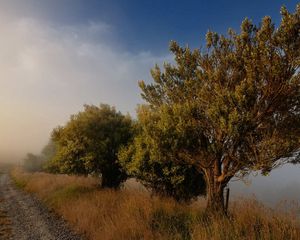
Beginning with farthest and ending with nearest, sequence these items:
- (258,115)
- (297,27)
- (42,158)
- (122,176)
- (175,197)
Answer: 1. (42,158)
2. (122,176)
3. (175,197)
4. (258,115)
5. (297,27)

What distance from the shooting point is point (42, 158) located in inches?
2972

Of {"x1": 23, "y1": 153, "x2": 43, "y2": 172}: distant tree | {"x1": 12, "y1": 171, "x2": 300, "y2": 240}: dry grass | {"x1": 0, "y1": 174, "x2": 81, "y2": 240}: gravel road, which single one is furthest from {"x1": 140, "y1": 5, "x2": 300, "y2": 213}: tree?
{"x1": 23, "y1": 153, "x2": 43, "y2": 172}: distant tree

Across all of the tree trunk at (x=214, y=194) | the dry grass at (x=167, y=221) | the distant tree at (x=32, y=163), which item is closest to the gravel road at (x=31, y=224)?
the dry grass at (x=167, y=221)

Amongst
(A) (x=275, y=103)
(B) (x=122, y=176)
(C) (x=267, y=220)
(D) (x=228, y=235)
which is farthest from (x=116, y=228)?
(B) (x=122, y=176)

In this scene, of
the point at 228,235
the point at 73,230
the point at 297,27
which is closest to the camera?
the point at 228,235

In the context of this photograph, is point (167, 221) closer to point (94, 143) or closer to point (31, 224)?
point (31, 224)

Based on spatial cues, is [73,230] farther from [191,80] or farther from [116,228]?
[191,80]

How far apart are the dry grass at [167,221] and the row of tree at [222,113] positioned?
6.59 feet

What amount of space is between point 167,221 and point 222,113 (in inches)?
206

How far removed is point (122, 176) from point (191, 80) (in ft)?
43.5

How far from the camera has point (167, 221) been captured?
A: 12586 millimetres

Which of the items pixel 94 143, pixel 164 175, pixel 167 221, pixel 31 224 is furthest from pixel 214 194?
pixel 94 143

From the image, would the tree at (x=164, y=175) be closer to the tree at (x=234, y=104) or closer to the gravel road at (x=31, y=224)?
the tree at (x=234, y=104)

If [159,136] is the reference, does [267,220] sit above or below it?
below
